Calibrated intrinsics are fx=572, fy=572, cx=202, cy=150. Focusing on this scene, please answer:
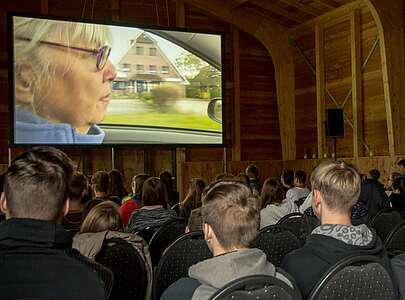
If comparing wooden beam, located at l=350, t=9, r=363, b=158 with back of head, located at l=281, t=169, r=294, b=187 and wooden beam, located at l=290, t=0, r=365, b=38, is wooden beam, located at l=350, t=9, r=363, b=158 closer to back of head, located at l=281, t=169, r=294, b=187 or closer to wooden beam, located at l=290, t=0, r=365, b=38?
wooden beam, located at l=290, t=0, r=365, b=38

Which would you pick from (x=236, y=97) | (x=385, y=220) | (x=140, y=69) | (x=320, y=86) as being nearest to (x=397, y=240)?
(x=385, y=220)

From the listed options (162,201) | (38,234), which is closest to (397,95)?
(162,201)

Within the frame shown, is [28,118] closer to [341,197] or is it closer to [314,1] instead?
[314,1]

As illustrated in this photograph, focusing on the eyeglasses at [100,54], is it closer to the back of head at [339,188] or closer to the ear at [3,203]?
the back of head at [339,188]

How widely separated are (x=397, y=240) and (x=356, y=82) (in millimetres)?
8609

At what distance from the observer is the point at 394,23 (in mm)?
10359

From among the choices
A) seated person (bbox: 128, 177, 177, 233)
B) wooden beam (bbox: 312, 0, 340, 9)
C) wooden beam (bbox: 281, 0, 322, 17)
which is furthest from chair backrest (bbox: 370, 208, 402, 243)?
wooden beam (bbox: 281, 0, 322, 17)

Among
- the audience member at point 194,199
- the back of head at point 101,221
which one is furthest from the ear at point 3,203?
the audience member at point 194,199

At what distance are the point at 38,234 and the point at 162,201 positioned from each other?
294 centimetres

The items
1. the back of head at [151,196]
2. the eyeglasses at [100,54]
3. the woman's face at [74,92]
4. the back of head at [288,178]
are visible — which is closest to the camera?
the back of head at [151,196]

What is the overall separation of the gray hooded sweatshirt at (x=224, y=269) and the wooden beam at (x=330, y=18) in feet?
34.5

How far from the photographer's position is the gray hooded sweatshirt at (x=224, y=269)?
181 cm

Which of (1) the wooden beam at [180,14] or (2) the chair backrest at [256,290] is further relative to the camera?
(1) the wooden beam at [180,14]

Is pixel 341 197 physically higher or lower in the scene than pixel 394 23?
lower
